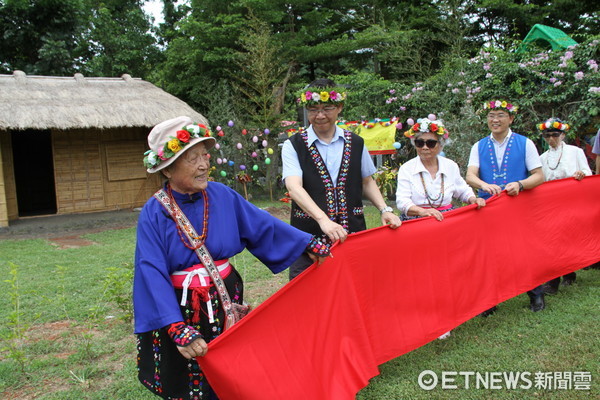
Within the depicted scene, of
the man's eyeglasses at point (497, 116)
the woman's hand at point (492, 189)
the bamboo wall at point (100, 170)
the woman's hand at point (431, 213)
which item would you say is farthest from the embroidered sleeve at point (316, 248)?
the bamboo wall at point (100, 170)

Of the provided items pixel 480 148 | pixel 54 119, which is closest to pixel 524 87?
pixel 480 148

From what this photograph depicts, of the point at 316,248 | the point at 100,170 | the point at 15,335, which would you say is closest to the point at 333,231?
the point at 316,248

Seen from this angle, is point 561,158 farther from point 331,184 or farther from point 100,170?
point 100,170

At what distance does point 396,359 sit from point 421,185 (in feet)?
4.51

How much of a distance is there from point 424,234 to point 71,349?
3.13m

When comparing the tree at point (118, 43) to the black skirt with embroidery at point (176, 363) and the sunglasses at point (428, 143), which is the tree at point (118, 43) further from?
the black skirt with embroidery at point (176, 363)

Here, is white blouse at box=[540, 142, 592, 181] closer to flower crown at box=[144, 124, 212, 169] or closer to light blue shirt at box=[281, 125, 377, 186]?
light blue shirt at box=[281, 125, 377, 186]

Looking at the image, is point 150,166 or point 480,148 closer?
point 150,166

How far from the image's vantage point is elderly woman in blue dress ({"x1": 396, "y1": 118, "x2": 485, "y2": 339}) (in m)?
3.94

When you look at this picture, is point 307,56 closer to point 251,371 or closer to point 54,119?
point 54,119

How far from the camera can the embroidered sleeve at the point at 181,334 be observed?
2.08 m

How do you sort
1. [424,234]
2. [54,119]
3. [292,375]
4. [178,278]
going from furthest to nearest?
[54,119] < [424,234] < [292,375] < [178,278]

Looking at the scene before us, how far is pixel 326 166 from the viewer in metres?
3.38

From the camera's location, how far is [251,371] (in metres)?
2.40
